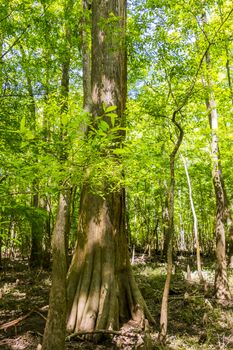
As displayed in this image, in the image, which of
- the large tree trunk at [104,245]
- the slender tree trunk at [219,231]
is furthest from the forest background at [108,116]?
the large tree trunk at [104,245]

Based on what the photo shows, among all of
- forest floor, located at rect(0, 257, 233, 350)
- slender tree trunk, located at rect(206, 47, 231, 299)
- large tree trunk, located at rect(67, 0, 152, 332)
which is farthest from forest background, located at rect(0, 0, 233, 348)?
forest floor, located at rect(0, 257, 233, 350)

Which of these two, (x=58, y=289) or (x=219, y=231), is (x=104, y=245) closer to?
(x=58, y=289)

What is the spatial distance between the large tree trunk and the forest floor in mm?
498

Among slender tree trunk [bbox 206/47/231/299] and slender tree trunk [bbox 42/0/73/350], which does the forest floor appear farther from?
slender tree trunk [bbox 42/0/73/350]

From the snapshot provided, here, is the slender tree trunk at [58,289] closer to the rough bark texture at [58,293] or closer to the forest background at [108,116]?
the rough bark texture at [58,293]

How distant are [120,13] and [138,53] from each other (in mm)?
1131

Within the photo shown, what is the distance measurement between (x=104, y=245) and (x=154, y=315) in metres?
2.41

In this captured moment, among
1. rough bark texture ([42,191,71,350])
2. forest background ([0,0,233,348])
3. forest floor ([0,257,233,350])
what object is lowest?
forest floor ([0,257,233,350])

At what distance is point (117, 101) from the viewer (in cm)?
687

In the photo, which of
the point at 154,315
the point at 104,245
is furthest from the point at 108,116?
the point at 154,315

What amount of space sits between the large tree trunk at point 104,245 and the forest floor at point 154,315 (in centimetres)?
50

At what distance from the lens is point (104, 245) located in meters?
6.28

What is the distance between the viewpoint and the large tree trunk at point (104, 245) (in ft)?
19.3

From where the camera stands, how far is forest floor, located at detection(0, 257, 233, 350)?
5387 millimetres
